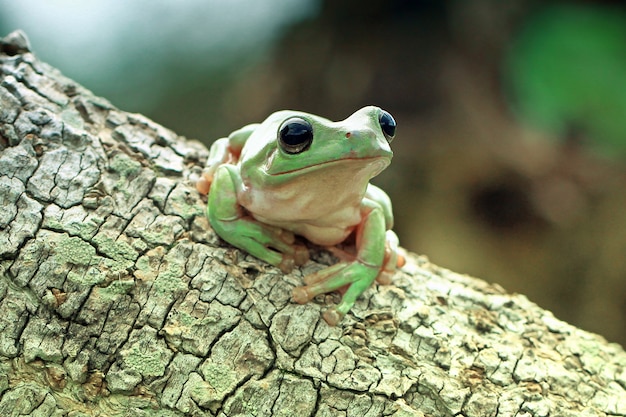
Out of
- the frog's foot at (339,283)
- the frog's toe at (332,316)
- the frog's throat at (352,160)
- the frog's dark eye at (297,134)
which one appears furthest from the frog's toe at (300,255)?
the frog's dark eye at (297,134)

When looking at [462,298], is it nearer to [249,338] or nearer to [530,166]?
[249,338]

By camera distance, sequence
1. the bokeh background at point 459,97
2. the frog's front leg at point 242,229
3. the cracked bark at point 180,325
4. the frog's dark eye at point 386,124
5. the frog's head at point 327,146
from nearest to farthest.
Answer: the cracked bark at point 180,325, the frog's head at point 327,146, the frog's dark eye at point 386,124, the frog's front leg at point 242,229, the bokeh background at point 459,97

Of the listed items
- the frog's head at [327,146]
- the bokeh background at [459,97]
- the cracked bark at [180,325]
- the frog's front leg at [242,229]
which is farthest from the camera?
the bokeh background at [459,97]

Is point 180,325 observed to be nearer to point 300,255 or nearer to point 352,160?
point 300,255

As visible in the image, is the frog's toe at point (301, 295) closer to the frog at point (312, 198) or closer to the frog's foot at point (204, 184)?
the frog at point (312, 198)

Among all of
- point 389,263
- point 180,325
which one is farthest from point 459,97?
point 180,325

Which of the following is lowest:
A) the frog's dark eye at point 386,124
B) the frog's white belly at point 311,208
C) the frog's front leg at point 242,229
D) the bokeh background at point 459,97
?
the frog's front leg at point 242,229

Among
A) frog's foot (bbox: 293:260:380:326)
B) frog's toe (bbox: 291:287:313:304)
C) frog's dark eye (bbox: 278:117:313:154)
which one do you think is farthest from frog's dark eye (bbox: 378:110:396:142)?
frog's toe (bbox: 291:287:313:304)

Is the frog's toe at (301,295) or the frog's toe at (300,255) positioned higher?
the frog's toe at (300,255)
